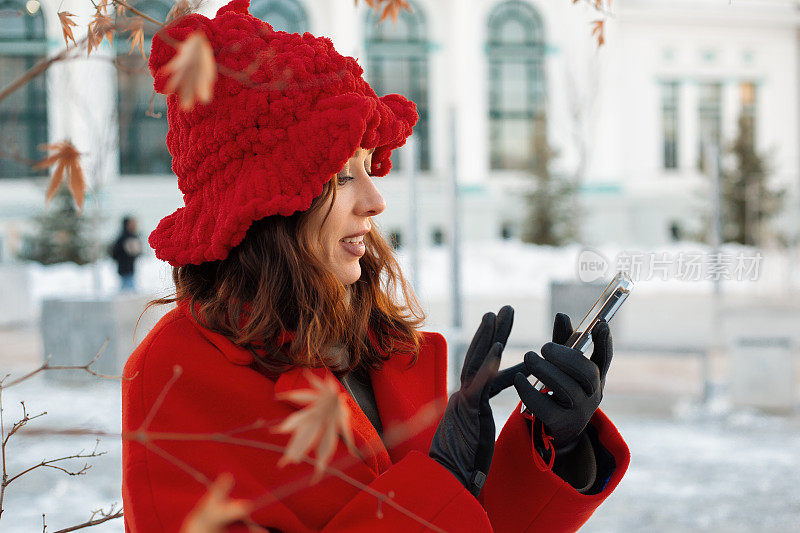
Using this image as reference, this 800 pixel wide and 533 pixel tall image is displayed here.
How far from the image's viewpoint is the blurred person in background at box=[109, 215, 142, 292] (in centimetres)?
1045

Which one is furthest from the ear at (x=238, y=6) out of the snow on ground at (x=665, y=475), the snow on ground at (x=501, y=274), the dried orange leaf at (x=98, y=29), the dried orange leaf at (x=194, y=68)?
the snow on ground at (x=501, y=274)

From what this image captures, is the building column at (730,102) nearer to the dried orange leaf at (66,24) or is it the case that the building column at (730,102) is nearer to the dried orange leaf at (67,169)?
the dried orange leaf at (66,24)

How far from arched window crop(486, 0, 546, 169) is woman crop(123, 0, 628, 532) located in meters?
20.7

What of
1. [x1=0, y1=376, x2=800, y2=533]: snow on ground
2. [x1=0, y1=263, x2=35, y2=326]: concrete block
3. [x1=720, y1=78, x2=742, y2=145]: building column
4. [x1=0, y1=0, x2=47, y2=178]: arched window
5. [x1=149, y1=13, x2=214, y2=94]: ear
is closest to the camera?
[x1=149, y1=13, x2=214, y2=94]: ear

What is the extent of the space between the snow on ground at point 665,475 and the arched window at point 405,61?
1580 cm

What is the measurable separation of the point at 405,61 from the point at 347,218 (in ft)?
68.3

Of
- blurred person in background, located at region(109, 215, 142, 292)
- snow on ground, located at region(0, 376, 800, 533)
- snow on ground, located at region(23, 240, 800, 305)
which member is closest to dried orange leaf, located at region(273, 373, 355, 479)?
snow on ground, located at region(0, 376, 800, 533)

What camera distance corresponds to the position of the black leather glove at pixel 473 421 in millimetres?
1223

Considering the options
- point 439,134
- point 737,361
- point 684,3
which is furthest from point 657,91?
point 737,361

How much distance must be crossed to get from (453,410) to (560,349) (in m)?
0.20

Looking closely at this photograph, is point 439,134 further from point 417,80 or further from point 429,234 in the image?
point 429,234

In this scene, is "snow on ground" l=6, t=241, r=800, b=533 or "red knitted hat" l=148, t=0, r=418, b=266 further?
"snow on ground" l=6, t=241, r=800, b=533

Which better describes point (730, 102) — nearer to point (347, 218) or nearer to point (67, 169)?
point (347, 218)

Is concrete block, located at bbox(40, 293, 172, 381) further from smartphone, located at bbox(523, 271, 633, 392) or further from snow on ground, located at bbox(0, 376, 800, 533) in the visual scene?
smartphone, located at bbox(523, 271, 633, 392)
